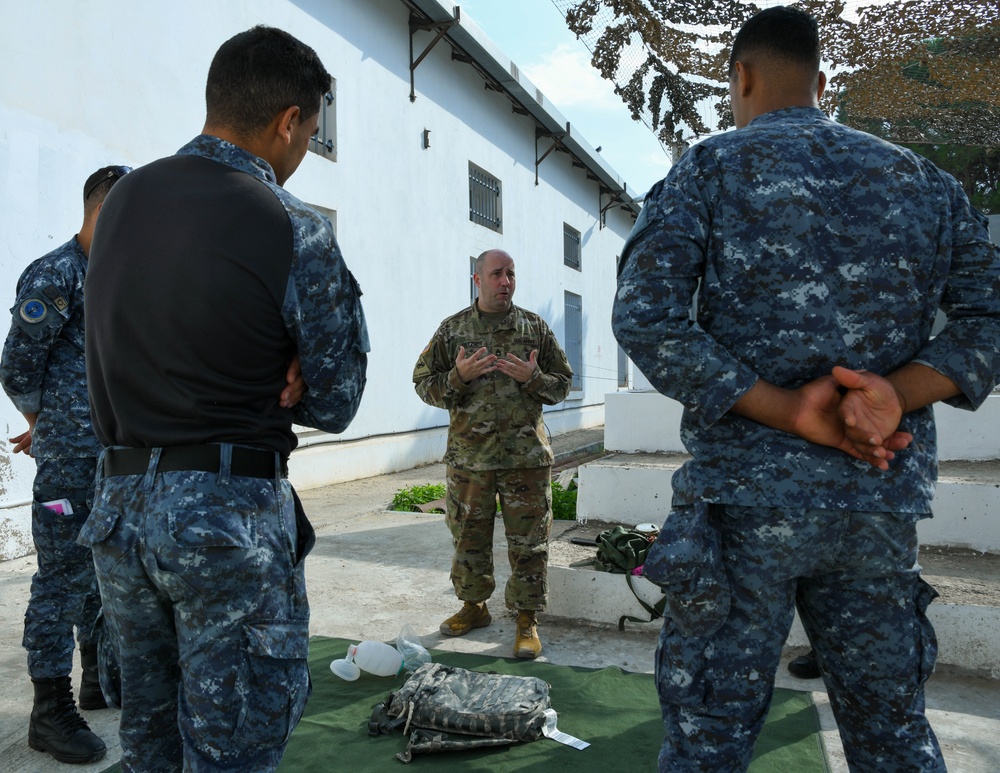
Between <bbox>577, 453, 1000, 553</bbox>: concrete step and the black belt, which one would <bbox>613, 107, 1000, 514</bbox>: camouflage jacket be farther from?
<bbox>577, 453, 1000, 553</bbox>: concrete step

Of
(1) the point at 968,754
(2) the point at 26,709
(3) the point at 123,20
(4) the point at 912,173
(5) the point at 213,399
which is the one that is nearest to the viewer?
(5) the point at 213,399

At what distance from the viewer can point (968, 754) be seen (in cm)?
273

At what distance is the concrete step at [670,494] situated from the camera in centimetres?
440

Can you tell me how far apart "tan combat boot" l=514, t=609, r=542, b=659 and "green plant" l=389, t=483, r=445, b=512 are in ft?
12.4

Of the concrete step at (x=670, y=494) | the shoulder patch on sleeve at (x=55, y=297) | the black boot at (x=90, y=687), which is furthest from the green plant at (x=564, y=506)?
the shoulder patch on sleeve at (x=55, y=297)

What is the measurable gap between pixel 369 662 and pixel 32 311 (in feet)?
6.41

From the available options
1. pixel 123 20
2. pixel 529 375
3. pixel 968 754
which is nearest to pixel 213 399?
pixel 529 375

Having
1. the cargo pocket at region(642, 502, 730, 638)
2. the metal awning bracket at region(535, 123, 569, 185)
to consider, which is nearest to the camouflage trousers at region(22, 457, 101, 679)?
the cargo pocket at region(642, 502, 730, 638)

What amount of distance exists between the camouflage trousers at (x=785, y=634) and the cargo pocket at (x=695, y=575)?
3 cm

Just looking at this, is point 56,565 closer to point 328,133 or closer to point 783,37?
point 783,37

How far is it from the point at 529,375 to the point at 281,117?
7.40 feet

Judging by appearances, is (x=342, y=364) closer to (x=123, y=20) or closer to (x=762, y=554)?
(x=762, y=554)

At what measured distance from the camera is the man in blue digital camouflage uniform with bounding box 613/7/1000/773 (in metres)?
1.56

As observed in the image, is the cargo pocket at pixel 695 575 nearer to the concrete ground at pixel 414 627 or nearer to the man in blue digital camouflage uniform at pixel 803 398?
the man in blue digital camouflage uniform at pixel 803 398
